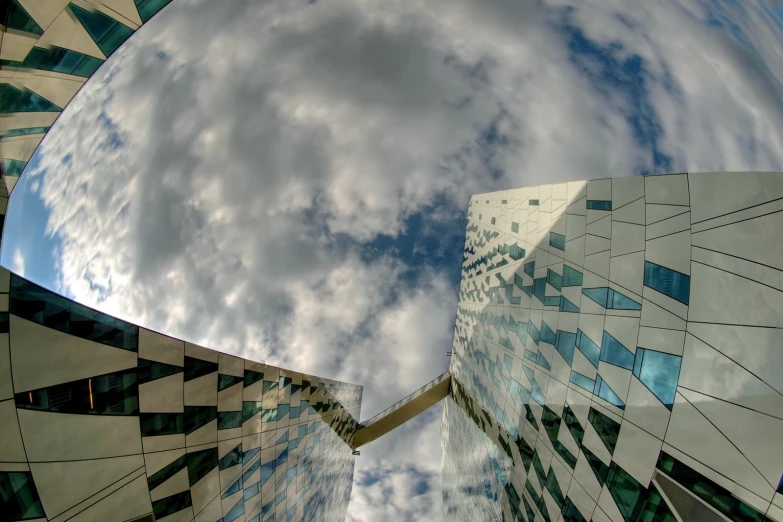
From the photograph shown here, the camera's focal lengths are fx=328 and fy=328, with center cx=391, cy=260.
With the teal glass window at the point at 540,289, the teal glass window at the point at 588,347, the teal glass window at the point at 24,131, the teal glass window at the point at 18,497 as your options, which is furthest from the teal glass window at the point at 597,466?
the teal glass window at the point at 24,131

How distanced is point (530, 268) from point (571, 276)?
5.79 m

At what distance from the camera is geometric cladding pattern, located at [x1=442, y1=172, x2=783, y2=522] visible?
9938 millimetres

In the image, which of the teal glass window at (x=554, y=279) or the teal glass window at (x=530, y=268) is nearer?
the teal glass window at (x=554, y=279)

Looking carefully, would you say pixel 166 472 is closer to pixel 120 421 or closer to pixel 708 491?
pixel 120 421

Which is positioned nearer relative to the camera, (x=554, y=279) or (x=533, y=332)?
(x=554, y=279)

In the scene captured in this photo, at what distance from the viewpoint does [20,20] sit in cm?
862

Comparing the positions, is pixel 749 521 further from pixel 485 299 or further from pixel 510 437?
pixel 485 299

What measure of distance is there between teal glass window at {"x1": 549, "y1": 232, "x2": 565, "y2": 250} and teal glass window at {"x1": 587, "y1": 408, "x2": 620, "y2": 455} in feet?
31.7

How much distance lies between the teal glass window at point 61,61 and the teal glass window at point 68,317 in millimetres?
6361

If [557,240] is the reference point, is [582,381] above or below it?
below

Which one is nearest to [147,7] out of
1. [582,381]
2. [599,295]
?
[599,295]

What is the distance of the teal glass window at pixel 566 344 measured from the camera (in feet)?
61.8

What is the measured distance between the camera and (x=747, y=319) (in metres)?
10.1

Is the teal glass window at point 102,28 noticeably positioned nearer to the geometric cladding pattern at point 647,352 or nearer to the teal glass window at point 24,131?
the teal glass window at point 24,131
